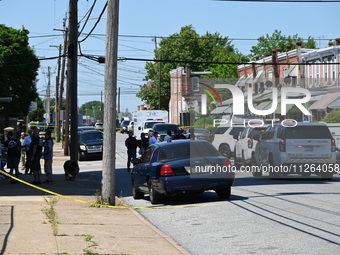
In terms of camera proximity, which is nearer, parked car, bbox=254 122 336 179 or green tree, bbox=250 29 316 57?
parked car, bbox=254 122 336 179

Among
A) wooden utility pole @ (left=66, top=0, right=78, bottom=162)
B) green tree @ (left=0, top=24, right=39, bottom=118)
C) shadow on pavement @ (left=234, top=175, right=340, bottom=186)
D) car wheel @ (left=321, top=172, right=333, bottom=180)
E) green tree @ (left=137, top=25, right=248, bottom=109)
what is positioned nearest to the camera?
shadow on pavement @ (left=234, top=175, right=340, bottom=186)

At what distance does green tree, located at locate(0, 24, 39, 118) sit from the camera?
64438 mm

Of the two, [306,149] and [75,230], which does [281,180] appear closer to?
[306,149]

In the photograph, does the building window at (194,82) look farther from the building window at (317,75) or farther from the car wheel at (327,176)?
the car wheel at (327,176)

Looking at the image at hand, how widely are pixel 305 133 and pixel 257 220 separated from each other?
33.7 ft

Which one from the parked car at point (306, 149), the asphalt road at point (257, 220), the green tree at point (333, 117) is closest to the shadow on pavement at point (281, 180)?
the parked car at point (306, 149)

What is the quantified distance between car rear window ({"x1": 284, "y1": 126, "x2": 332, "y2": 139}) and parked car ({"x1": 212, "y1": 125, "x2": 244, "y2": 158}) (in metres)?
11.8

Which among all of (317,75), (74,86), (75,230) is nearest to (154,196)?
(75,230)

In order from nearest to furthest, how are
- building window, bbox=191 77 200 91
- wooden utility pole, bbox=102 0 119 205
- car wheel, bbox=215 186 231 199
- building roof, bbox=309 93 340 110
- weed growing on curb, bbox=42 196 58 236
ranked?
1. weed growing on curb, bbox=42 196 58 236
2. wooden utility pole, bbox=102 0 119 205
3. car wheel, bbox=215 186 231 199
4. building roof, bbox=309 93 340 110
5. building window, bbox=191 77 200 91

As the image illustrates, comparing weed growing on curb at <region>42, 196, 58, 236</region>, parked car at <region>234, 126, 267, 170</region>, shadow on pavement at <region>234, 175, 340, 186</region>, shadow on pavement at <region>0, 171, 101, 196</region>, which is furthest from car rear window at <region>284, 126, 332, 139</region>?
weed growing on curb at <region>42, 196, 58, 236</region>

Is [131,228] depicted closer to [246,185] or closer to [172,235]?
[172,235]

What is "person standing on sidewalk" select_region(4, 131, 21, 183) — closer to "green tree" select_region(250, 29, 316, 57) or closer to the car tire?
the car tire

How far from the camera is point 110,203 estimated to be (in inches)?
650

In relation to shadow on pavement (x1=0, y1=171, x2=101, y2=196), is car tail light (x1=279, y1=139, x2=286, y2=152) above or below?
above
